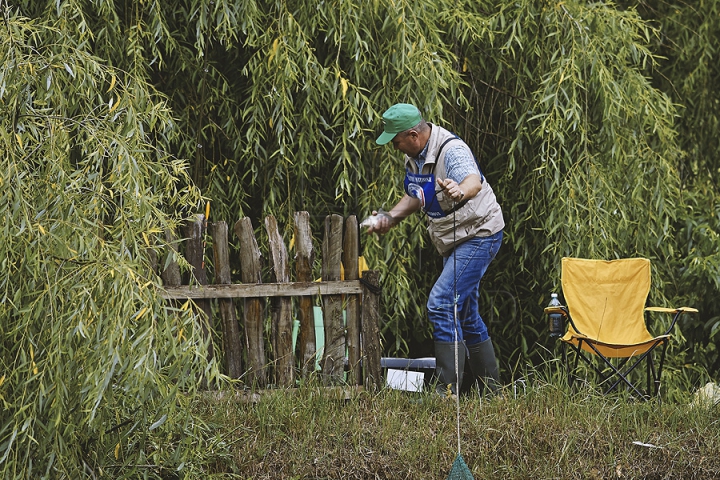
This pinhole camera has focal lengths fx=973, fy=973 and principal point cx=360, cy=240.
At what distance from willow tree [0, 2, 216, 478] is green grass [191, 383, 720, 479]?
17.8 inches

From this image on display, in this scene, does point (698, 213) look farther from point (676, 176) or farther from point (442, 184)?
point (442, 184)

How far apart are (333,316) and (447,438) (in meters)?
0.89

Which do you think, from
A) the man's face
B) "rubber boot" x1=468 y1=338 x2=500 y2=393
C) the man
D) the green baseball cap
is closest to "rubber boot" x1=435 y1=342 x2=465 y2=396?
the man

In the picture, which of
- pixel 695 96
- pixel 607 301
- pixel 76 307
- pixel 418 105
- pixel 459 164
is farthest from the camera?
pixel 695 96

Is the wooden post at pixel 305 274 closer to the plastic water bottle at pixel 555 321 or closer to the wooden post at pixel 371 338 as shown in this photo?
the wooden post at pixel 371 338

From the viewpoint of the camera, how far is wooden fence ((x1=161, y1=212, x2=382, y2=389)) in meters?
4.72

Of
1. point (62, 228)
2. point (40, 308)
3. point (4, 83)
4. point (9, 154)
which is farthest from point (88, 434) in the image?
point (4, 83)

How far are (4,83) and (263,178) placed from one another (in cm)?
211

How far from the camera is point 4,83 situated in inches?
136

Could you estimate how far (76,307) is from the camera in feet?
10.8

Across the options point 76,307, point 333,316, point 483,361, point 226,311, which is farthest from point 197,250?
point 483,361

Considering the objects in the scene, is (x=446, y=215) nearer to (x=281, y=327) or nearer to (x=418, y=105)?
(x=418, y=105)

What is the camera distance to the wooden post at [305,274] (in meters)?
4.80

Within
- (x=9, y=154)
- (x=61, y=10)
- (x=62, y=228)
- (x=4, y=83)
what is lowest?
(x=62, y=228)
